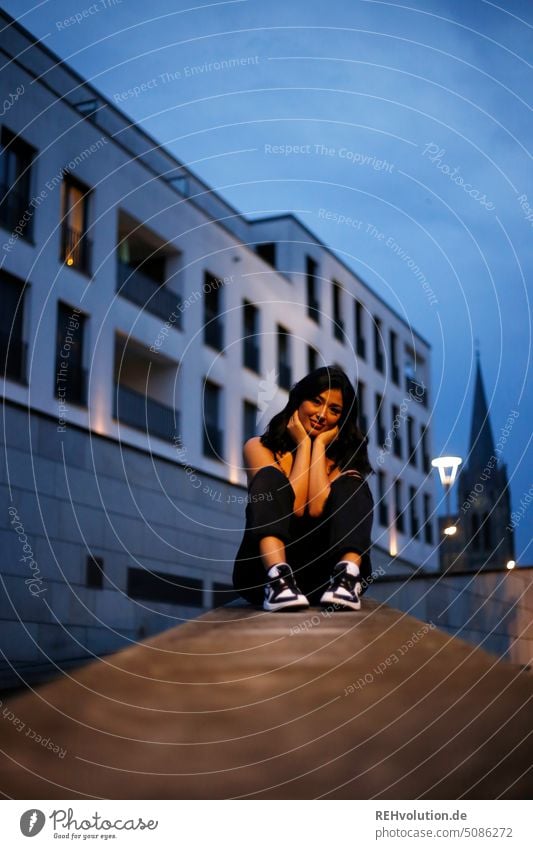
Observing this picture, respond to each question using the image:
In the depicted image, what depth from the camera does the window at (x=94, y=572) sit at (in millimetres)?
6504

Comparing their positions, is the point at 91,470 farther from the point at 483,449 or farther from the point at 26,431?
the point at 483,449

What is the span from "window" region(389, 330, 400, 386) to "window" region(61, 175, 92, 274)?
5.15m

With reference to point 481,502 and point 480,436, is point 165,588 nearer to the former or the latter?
point 480,436

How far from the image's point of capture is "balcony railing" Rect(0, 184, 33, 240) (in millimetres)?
6410

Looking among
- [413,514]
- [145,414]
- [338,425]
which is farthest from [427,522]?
[338,425]

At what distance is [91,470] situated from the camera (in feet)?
22.0

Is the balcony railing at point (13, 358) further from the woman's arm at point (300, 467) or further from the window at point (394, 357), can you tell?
the window at point (394, 357)

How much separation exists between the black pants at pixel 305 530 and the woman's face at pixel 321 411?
0.18m

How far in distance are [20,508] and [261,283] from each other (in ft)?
13.1

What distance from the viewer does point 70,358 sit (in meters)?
7.06

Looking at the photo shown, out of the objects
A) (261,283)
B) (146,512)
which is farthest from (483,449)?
(146,512)

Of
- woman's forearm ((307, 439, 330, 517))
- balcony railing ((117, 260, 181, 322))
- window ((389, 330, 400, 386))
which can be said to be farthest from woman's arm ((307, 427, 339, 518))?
window ((389, 330, 400, 386))

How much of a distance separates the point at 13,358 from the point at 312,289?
4.91 m

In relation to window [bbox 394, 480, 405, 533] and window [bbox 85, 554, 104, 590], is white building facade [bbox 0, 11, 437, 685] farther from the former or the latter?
window [bbox 394, 480, 405, 533]
